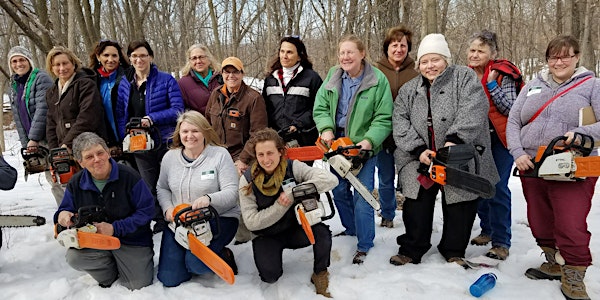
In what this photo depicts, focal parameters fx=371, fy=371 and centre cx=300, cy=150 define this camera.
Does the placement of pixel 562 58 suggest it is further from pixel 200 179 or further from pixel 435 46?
pixel 200 179

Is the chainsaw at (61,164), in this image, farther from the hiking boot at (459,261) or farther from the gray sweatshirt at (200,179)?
the hiking boot at (459,261)

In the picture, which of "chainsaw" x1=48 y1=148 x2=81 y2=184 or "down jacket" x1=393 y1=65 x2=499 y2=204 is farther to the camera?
"chainsaw" x1=48 y1=148 x2=81 y2=184

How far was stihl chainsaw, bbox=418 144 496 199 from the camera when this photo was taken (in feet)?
9.14

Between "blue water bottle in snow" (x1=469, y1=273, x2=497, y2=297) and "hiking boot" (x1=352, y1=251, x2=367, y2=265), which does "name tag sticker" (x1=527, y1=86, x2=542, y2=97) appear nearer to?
"blue water bottle in snow" (x1=469, y1=273, x2=497, y2=297)

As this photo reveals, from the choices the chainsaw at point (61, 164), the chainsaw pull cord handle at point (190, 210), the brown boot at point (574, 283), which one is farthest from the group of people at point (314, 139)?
the chainsaw at point (61, 164)

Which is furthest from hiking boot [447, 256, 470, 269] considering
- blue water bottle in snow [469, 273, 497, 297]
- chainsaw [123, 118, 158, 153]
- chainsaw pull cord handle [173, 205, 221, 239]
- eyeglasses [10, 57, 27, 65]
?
eyeglasses [10, 57, 27, 65]

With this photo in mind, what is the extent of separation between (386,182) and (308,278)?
4.78ft

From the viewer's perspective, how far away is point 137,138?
143 inches

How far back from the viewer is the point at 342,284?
298cm

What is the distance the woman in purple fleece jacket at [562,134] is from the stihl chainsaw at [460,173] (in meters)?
0.32

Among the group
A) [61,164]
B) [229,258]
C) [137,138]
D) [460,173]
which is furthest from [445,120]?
[61,164]

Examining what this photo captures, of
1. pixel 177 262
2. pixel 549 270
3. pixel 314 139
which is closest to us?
pixel 549 270

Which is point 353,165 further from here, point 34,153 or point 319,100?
point 34,153

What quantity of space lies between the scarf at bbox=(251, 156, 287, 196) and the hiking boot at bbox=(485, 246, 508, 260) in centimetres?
202
